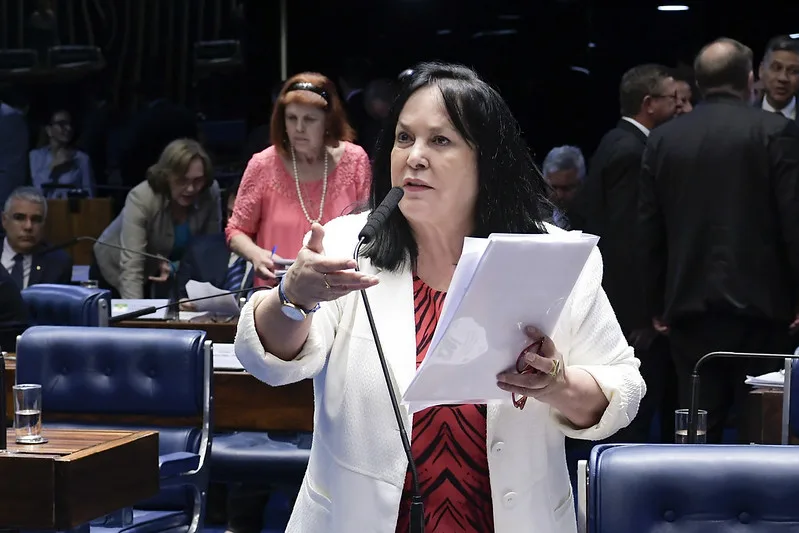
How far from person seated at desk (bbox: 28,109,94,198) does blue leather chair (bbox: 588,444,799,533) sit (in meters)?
6.43

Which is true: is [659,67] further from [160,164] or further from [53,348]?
[53,348]

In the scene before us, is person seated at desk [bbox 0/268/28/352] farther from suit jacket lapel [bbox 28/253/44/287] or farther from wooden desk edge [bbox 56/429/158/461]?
wooden desk edge [bbox 56/429/158/461]

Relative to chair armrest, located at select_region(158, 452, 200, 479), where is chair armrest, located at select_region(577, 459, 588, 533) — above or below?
above

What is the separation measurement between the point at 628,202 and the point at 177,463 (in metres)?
2.61

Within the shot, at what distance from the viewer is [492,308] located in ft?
5.18

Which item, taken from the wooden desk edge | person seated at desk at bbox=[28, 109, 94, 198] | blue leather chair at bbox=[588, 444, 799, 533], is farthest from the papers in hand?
person seated at desk at bbox=[28, 109, 94, 198]

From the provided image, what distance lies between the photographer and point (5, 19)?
8.23 m

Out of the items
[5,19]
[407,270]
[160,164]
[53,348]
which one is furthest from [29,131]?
[407,270]

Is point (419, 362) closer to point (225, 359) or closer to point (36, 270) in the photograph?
point (225, 359)

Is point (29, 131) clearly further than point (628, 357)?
Yes

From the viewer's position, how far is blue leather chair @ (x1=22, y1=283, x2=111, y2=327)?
461cm

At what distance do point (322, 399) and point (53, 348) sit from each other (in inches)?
71.3

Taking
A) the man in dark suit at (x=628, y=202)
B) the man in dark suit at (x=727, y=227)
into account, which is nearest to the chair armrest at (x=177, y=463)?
the man in dark suit at (x=727, y=227)

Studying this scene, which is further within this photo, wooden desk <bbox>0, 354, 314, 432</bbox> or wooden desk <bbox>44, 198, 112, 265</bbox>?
wooden desk <bbox>44, 198, 112, 265</bbox>
